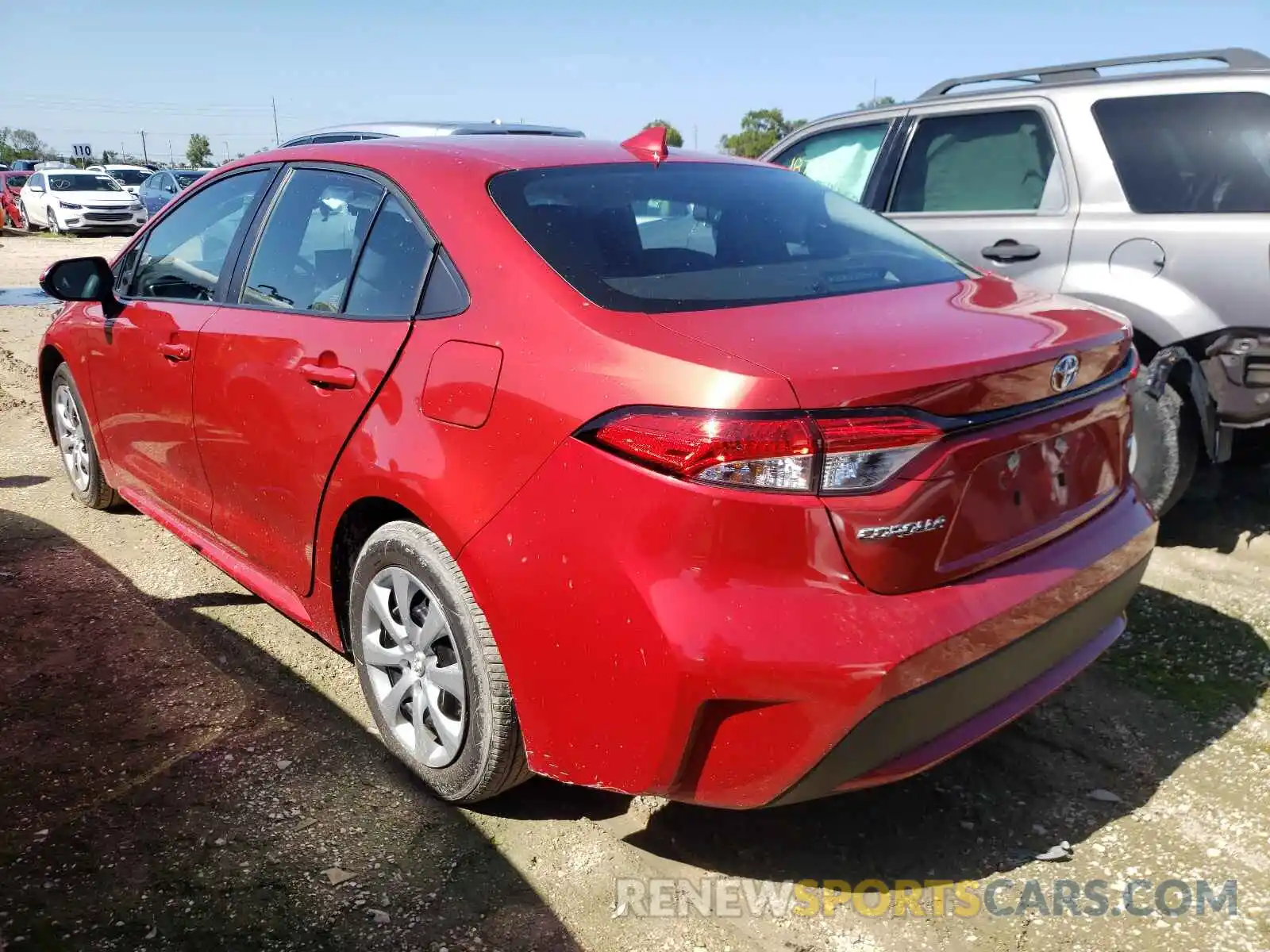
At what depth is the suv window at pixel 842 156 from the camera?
541cm

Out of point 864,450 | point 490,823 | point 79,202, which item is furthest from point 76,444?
point 79,202

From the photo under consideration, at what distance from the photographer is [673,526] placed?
6.19 feet

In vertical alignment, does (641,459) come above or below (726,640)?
above

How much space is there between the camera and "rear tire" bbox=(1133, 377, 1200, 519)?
4.12m

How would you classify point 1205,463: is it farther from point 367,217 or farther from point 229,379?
point 229,379

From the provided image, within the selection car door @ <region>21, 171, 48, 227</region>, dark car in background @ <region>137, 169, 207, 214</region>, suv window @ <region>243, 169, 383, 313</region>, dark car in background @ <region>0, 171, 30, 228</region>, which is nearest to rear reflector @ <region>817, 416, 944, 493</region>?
suv window @ <region>243, 169, 383, 313</region>

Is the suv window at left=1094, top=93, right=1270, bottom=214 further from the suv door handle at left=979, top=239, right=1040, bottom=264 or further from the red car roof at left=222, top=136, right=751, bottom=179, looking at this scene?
the red car roof at left=222, top=136, right=751, bottom=179

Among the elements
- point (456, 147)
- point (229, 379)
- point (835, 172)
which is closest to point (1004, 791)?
point (456, 147)

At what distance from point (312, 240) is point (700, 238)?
1209mm

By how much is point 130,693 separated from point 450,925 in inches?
61.9

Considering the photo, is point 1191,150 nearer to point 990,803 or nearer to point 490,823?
point 990,803

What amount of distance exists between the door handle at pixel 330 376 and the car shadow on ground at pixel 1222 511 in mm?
3550

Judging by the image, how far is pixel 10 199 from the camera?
2911cm

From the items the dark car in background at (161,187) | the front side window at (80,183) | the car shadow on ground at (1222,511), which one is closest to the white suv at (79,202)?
the front side window at (80,183)
